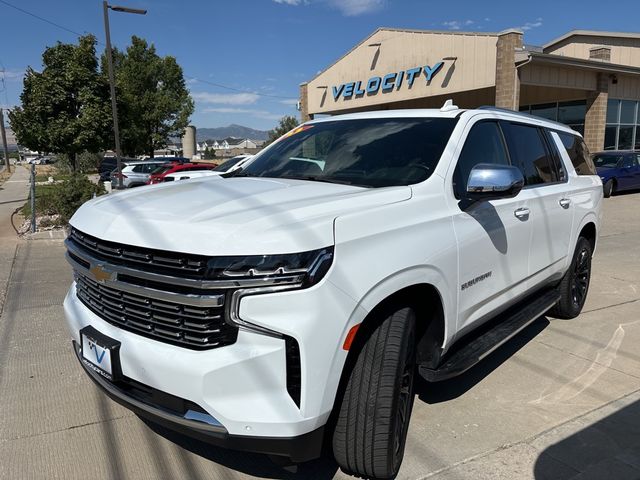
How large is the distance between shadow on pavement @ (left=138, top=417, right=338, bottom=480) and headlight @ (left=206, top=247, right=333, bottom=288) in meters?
1.14

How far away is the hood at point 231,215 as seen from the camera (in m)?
2.05

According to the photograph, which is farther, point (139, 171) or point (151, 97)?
point (151, 97)

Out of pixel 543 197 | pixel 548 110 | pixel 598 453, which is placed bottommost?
pixel 598 453

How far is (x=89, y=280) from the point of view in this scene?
2.66 meters

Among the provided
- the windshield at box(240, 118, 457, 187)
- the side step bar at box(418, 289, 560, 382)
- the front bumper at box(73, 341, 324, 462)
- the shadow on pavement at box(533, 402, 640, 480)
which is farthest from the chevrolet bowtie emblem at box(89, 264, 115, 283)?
the shadow on pavement at box(533, 402, 640, 480)

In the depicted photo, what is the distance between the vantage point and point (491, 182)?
2848mm

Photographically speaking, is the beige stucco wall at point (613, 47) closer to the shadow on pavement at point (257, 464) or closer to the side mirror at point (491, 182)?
the side mirror at point (491, 182)

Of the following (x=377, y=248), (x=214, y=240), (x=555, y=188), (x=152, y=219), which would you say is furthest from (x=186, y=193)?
(x=555, y=188)

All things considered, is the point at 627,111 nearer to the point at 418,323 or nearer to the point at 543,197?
the point at 543,197

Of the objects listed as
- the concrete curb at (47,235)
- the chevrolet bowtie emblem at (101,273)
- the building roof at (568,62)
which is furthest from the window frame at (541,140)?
the building roof at (568,62)

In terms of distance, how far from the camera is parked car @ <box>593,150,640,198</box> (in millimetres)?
17141

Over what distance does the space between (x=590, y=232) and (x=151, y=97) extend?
109 feet

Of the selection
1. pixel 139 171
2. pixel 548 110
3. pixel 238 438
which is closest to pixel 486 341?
pixel 238 438

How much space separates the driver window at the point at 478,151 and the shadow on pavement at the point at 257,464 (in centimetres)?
168
